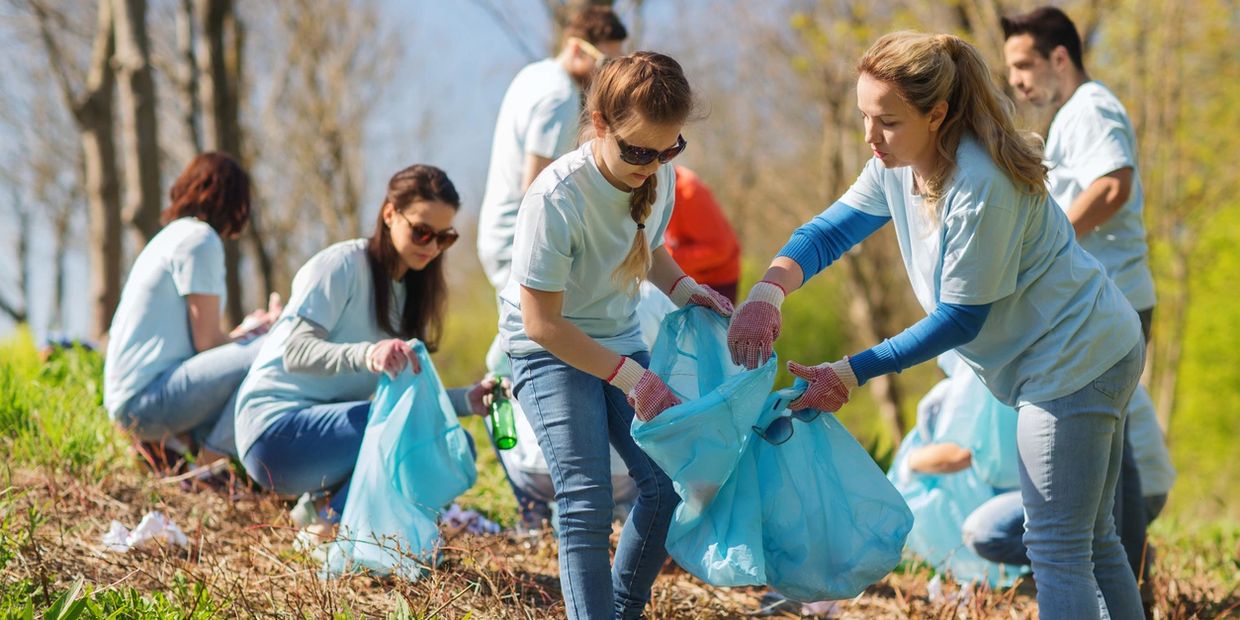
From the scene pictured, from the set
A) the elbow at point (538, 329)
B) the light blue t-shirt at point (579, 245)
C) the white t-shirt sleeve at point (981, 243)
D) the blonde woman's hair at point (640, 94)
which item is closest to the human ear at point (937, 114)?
the white t-shirt sleeve at point (981, 243)

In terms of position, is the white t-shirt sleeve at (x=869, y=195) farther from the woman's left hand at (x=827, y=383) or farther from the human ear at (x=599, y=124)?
the human ear at (x=599, y=124)

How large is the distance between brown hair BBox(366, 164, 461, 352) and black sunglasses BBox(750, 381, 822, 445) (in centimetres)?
128

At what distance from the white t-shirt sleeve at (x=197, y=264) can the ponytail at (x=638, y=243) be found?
200 centimetres

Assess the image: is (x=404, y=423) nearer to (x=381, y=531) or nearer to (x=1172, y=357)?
(x=381, y=531)

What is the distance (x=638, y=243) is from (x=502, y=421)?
0.86 metres

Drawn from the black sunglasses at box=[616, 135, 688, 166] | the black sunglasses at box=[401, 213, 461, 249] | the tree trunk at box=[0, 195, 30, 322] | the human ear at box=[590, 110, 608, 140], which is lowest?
the tree trunk at box=[0, 195, 30, 322]

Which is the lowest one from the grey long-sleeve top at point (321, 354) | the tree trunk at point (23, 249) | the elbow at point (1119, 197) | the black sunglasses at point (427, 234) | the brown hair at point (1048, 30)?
the tree trunk at point (23, 249)

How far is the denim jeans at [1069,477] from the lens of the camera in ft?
7.89

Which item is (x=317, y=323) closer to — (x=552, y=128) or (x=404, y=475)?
(x=404, y=475)

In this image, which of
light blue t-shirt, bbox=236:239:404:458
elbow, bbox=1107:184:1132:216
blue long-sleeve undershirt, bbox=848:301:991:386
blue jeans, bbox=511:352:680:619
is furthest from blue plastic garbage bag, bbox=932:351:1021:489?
light blue t-shirt, bbox=236:239:404:458

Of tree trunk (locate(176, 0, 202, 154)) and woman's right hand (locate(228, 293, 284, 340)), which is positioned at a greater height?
tree trunk (locate(176, 0, 202, 154))

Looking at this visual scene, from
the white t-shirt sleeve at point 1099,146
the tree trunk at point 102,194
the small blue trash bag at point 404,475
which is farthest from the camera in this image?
the tree trunk at point 102,194

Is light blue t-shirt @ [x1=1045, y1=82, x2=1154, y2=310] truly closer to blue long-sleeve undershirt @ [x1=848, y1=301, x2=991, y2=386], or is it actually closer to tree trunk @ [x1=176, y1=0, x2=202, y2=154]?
blue long-sleeve undershirt @ [x1=848, y1=301, x2=991, y2=386]

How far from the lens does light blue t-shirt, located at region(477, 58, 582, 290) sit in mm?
3883
